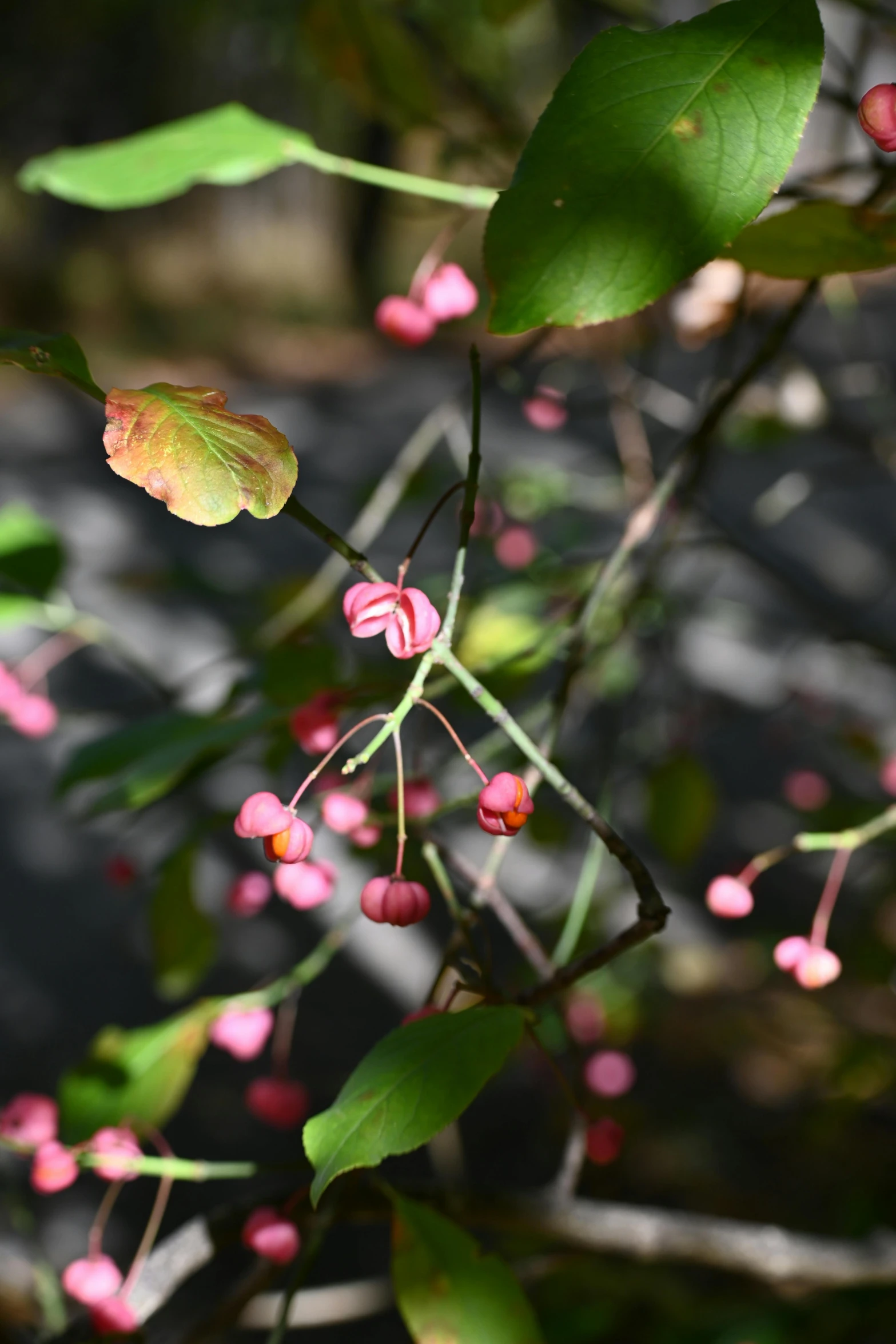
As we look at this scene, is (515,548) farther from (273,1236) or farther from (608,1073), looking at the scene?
(273,1236)

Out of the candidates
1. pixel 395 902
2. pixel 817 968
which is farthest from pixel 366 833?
pixel 817 968

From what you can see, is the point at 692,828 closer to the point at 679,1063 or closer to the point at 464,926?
the point at 464,926

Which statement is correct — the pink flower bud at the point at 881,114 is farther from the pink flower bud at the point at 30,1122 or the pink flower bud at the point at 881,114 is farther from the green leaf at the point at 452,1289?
the pink flower bud at the point at 30,1122

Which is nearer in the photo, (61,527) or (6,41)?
(61,527)

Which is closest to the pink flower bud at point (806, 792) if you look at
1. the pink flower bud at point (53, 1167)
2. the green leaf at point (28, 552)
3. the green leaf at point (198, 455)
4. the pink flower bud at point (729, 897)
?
the pink flower bud at point (729, 897)

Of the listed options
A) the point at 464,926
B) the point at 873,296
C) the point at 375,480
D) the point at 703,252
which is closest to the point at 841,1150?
the point at 375,480

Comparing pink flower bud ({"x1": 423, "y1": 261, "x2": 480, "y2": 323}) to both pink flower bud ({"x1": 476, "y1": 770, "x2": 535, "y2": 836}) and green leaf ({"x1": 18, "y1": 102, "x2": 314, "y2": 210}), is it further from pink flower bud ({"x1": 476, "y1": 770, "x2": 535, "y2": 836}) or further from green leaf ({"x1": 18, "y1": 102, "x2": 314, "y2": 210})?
pink flower bud ({"x1": 476, "y1": 770, "x2": 535, "y2": 836})
